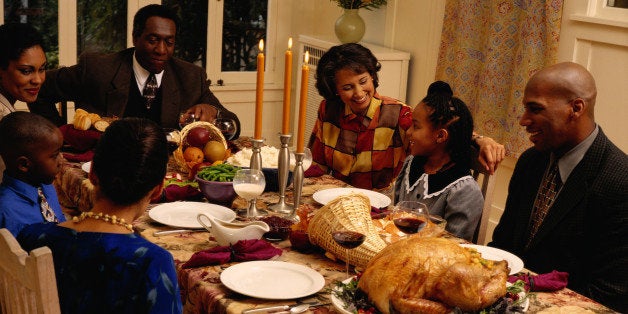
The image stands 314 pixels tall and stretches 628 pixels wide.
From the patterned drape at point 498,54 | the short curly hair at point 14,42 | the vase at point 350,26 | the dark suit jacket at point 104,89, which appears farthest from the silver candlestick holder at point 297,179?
the vase at point 350,26

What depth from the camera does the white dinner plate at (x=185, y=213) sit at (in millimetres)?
2185

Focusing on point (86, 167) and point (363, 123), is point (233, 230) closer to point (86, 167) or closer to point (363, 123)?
point (86, 167)

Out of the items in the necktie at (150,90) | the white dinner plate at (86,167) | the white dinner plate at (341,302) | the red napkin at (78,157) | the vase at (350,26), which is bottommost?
the white dinner plate at (341,302)

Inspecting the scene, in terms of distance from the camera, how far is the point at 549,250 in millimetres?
2297

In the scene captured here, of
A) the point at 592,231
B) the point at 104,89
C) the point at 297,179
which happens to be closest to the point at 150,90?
the point at 104,89

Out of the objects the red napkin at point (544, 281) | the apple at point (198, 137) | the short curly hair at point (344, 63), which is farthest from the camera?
the short curly hair at point (344, 63)

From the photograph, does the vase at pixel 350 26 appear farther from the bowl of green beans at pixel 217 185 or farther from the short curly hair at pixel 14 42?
the bowl of green beans at pixel 217 185

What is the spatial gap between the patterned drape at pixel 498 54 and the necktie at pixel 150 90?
1.73m

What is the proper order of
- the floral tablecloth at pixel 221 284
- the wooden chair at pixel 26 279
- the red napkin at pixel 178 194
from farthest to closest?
the red napkin at pixel 178 194, the floral tablecloth at pixel 221 284, the wooden chair at pixel 26 279

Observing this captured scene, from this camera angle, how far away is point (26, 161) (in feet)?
6.72

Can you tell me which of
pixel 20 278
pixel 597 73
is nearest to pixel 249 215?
pixel 20 278

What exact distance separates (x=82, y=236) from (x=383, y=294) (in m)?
0.62

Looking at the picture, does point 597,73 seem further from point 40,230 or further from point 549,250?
point 40,230

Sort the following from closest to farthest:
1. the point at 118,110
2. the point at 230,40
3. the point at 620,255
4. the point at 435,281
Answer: the point at 435,281
the point at 620,255
the point at 118,110
the point at 230,40
